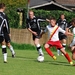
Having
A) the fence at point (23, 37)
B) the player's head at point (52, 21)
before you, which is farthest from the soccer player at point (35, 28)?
the fence at point (23, 37)

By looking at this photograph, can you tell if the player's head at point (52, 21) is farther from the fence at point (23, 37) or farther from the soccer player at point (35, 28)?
the fence at point (23, 37)

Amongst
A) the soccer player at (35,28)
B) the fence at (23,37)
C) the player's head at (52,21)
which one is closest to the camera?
the player's head at (52,21)

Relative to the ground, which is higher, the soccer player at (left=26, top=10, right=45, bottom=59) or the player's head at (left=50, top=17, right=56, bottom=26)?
the player's head at (left=50, top=17, right=56, bottom=26)

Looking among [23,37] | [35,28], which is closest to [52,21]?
[35,28]

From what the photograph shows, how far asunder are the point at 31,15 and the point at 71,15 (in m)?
21.7

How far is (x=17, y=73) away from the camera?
1188cm

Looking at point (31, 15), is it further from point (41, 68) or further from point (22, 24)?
point (22, 24)

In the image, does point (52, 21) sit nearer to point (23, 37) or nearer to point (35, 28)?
point (35, 28)

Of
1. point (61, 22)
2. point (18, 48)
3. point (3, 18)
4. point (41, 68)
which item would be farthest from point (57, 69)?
point (18, 48)

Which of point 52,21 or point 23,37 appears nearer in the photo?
point 52,21

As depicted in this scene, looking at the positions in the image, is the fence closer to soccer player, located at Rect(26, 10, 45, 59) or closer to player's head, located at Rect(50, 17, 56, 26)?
soccer player, located at Rect(26, 10, 45, 59)

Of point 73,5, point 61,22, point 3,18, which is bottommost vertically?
point 73,5

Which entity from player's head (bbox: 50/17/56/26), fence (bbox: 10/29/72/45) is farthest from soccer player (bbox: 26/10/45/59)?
fence (bbox: 10/29/72/45)

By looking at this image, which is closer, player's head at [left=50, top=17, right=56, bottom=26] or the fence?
player's head at [left=50, top=17, right=56, bottom=26]
